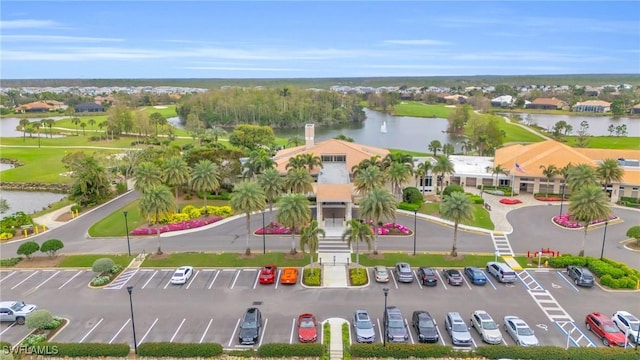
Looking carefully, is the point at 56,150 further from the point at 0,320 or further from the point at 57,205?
the point at 0,320

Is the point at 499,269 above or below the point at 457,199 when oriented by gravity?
below

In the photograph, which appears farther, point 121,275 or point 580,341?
point 121,275

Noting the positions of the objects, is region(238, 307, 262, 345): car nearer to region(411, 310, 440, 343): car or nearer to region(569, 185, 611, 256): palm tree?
region(411, 310, 440, 343): car

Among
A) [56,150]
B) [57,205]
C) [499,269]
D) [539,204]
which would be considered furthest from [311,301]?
[56,150]

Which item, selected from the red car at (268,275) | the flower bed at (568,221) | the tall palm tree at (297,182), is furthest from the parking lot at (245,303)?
the flower bed at (568,221)

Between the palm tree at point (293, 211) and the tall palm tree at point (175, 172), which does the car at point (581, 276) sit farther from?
the tall palm tree at point (175, 172)

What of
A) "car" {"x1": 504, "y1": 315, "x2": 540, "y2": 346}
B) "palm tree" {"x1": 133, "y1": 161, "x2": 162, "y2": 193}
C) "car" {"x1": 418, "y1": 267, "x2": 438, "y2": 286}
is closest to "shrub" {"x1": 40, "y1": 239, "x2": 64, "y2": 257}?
"palm tree" {"x1": 133, "y1": 161, "x2": 162, "y2": 193}

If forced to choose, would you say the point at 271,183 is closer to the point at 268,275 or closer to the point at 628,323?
the point at 268,275
